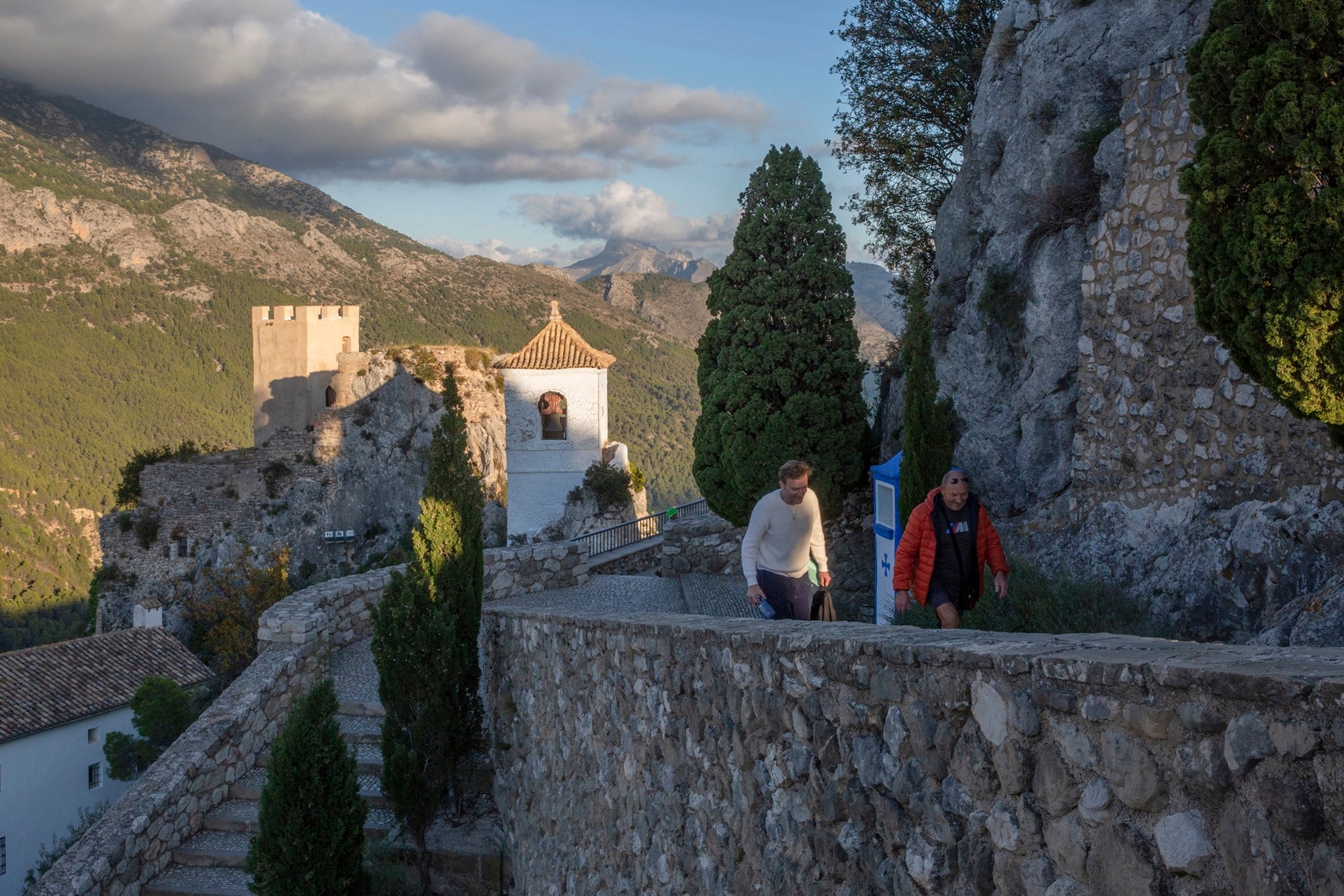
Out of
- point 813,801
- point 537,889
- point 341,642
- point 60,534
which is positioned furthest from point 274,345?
point 813,801

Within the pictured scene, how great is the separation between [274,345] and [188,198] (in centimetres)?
3895

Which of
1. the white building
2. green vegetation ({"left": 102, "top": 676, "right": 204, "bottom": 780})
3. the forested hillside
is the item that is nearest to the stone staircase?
green vegetation ({"left": 102, "top": 676, "right": 204, "bottom": 780})

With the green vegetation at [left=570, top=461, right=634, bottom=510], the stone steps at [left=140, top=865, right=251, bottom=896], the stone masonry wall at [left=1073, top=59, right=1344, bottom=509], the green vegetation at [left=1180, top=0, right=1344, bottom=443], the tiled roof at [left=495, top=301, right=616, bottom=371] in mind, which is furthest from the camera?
the tiled roof at [left=495, top=301, right=616, bottom=371]

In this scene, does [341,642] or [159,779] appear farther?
[341,642]

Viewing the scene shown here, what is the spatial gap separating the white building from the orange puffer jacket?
1844 centimetres

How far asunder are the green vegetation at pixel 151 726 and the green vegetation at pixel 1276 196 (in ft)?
57.8

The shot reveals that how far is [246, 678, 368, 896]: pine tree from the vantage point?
24.0 ft

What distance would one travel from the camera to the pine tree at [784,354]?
13461 mm

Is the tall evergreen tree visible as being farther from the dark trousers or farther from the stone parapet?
the stone parapet

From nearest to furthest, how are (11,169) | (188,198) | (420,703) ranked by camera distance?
(420,703), (11,169), (188,198)

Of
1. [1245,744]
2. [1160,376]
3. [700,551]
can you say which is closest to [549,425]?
[700,551]

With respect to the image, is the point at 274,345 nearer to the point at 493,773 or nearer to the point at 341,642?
the point at 341,642

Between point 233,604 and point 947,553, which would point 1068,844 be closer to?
point 947,553

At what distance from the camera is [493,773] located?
8.73m
